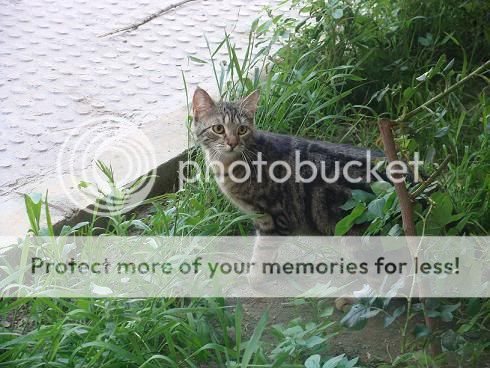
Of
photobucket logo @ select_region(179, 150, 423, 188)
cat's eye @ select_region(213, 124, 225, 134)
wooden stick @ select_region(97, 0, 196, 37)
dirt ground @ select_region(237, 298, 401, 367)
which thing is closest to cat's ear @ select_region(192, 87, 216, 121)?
cat's eye @ select_region(213, 124, 225, 134)

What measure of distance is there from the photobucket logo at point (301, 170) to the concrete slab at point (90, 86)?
0.58 metres

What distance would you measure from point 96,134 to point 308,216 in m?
1.55

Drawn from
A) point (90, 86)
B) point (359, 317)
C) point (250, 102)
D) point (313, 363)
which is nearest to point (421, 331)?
point (359, 317)

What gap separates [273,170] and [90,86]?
1853 millimetres

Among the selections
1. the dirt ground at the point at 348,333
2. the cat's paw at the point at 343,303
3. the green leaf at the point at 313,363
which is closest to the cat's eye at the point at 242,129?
the dirt ground at the point at 348,333

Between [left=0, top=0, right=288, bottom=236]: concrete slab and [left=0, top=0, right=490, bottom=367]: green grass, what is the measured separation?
36 centimetres

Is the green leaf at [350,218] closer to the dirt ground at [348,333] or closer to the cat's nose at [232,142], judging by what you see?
the dirt ground at [348,333]

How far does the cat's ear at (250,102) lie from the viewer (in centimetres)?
367

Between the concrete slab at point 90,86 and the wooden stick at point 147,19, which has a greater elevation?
the wooden stick at point 147,19

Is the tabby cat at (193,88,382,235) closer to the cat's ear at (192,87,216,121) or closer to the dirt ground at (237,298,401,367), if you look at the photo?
the cat's ear at (192,87,216,121)

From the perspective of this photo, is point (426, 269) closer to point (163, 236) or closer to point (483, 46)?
point (163, 236)

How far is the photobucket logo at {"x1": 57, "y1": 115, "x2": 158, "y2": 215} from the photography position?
12.2ft

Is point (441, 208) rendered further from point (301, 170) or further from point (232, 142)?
point (232, 142)

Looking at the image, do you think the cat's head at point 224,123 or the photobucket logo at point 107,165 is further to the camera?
the photobucket logo at point 107,165
